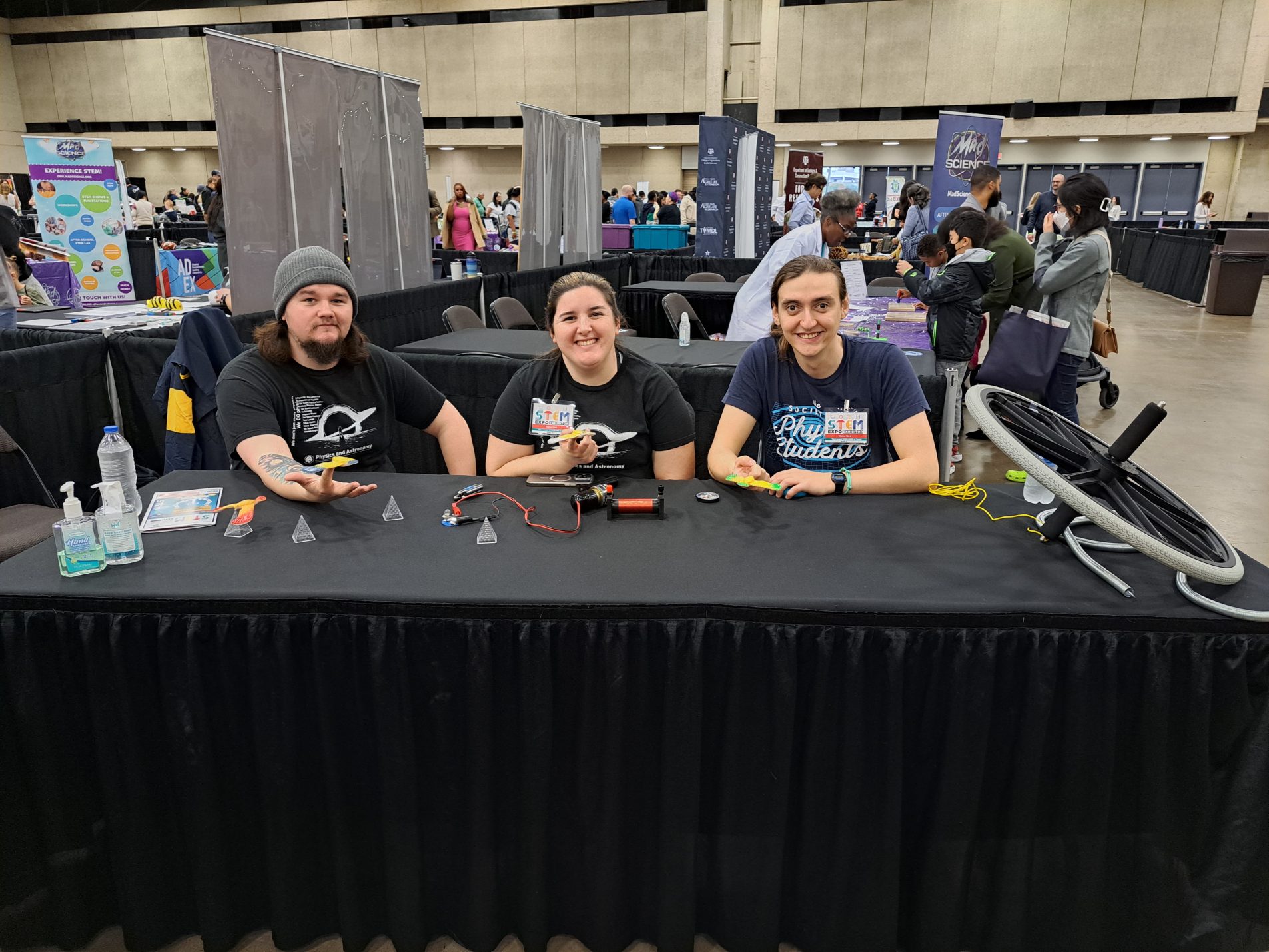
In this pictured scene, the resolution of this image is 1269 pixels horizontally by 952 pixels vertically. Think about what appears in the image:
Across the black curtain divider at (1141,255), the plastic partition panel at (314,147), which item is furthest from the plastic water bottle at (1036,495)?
the black curtain divider at (1141,255)

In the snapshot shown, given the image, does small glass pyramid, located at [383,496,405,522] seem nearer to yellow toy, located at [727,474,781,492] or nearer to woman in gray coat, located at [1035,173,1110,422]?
yellow toy, located at [727,474,781,492]

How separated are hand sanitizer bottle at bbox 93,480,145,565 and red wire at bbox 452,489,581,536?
1.97ft

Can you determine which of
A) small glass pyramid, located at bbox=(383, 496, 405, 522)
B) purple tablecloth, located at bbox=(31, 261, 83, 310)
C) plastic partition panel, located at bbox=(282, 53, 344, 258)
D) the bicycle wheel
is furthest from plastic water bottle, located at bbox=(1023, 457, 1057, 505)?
purple tablecloth, located at bbox=(31, 261, 83, 310)

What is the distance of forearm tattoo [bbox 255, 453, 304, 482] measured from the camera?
1.88 m

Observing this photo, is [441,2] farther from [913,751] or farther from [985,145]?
[913,751]

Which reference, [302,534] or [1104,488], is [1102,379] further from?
[302,534]

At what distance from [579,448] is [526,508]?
24cm

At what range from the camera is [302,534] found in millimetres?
1618

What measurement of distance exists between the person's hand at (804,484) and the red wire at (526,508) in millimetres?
477

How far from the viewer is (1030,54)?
16500 mm

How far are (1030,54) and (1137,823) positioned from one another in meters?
19.0

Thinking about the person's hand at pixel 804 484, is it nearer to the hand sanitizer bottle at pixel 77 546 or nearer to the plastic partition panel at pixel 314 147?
the hand sanitizer bottle at pixel 77 546

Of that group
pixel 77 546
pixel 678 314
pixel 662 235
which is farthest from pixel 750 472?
pixel 662 235

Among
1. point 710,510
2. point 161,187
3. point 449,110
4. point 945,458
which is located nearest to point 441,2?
point 449,110
